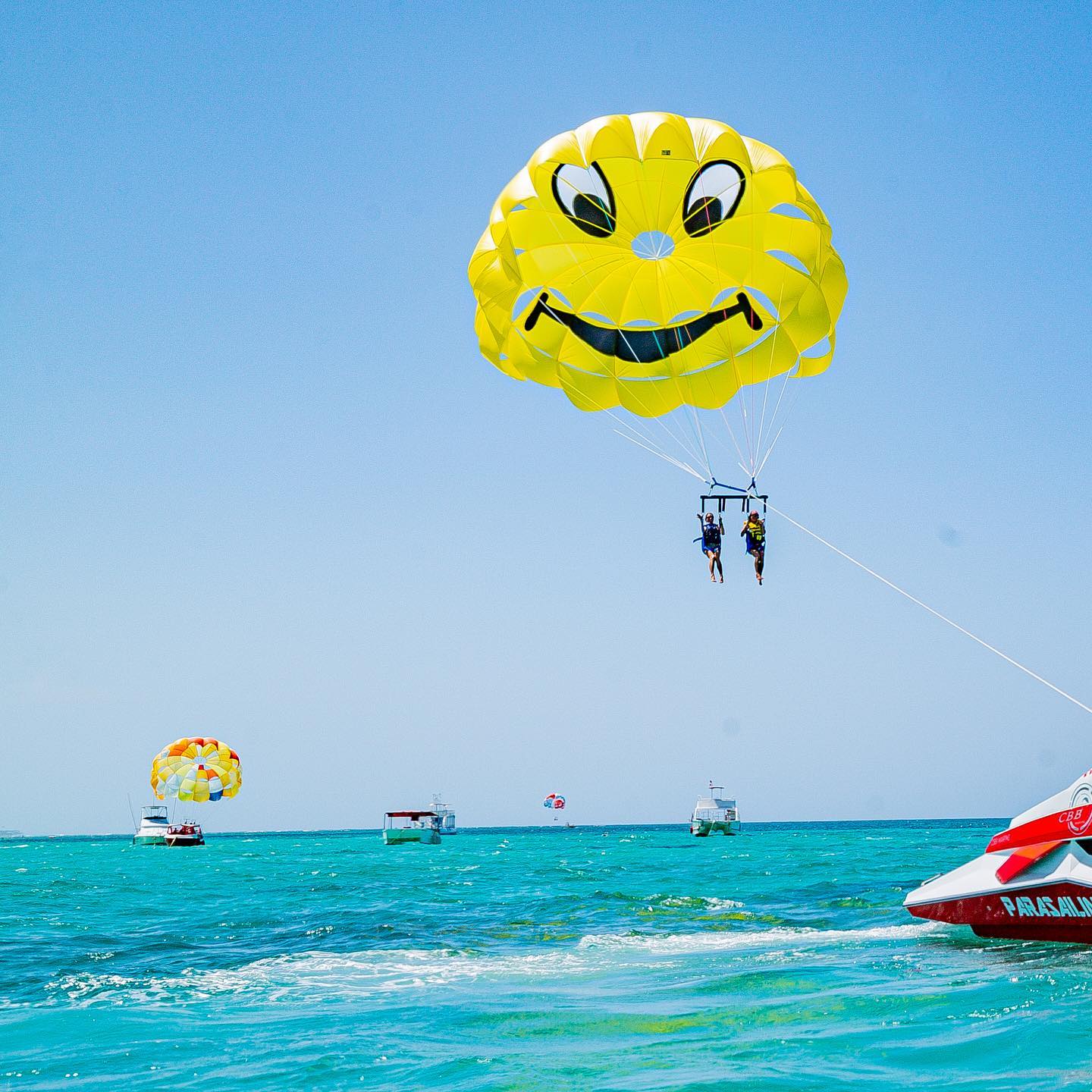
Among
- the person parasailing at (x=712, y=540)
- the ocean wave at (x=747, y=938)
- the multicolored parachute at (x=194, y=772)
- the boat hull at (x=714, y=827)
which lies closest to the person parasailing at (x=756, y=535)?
the person parasailing at (x=712, y=540)

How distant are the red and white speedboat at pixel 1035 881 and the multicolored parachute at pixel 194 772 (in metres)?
30.5

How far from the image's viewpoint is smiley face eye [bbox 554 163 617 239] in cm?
941

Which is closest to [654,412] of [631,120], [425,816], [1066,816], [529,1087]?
[631,120]

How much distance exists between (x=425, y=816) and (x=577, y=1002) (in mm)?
49326

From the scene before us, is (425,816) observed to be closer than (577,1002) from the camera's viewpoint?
No

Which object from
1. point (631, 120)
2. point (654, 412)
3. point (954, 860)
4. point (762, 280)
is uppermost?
point (631, 120)

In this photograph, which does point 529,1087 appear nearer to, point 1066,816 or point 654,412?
point 1066,816

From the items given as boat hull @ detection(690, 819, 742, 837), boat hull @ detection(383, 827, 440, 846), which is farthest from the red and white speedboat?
boat hull @ detection(383, 827, 440, 846)

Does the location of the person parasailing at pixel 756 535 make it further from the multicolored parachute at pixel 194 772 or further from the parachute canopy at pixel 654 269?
the multicolored parachute at pixel 194 772

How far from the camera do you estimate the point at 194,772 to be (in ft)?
118

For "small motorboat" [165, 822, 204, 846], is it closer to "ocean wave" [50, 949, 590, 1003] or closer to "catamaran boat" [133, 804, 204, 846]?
"catamaran boat" [133, 804, 204, 846]

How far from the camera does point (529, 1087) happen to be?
18.6 feet

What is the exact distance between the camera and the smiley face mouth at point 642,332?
1073 cm

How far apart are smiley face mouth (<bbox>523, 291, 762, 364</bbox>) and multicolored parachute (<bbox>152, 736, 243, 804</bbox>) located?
2974cm
